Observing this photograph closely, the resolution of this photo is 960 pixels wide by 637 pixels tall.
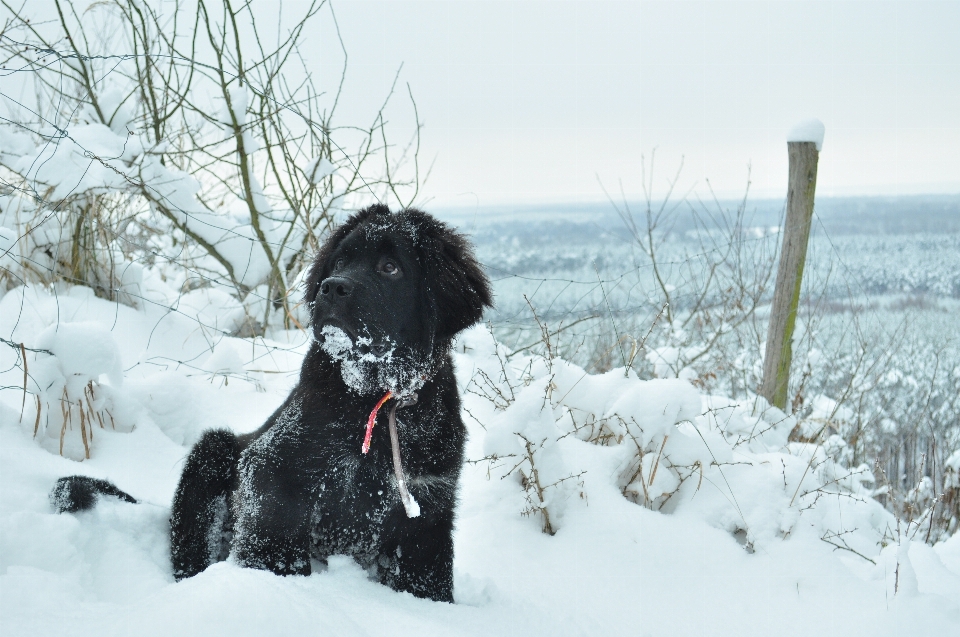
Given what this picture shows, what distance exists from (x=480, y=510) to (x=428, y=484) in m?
1.11

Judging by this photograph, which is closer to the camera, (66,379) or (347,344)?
(347,344)

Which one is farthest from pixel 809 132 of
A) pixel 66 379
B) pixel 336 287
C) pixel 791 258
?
pixel 66 379

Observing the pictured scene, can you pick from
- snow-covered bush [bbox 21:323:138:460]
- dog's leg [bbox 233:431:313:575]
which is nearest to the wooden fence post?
dog's leg [bbox 233:431:313:575]

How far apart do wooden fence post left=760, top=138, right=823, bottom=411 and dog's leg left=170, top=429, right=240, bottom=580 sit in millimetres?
4425

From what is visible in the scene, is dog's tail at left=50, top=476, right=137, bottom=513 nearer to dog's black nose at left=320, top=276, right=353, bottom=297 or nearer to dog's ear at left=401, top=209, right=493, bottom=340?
dog's black nose at left=320, top=276, right=353, bottom=297

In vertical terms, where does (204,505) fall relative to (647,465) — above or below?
above

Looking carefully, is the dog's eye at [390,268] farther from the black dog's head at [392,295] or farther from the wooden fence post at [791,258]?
the wooden fence post at [791,258]

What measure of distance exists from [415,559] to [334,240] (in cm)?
138

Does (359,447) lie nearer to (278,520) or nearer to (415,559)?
(278,520)

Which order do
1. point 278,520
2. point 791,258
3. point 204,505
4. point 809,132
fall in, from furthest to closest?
1. point 791,258
2. point 809,132
3. point 204,505
4. point 278,520

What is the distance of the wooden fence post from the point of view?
532 centimetres

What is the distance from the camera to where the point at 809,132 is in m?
5.23

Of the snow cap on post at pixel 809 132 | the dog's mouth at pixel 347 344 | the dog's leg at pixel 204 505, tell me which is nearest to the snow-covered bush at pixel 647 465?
the dog's mouth at pixel 347 344

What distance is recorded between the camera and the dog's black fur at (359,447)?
2.43m
